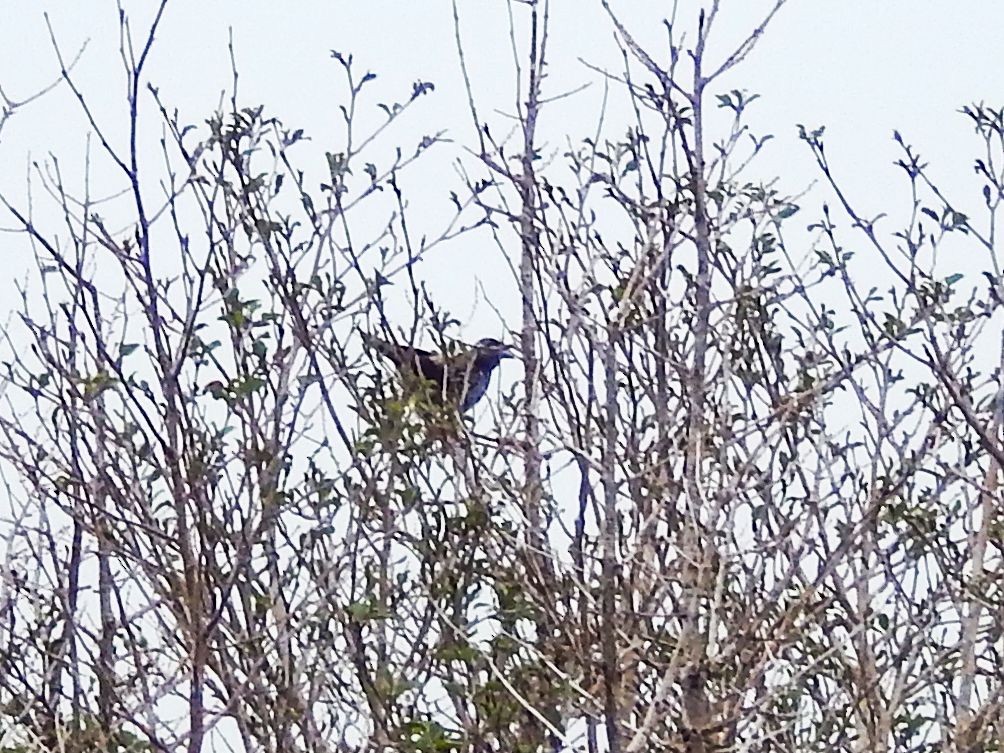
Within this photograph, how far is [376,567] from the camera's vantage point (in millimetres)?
3719

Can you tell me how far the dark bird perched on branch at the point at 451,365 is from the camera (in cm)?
367

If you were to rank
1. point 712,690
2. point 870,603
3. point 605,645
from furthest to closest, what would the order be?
point 870,603
point 712,690
point 605,645

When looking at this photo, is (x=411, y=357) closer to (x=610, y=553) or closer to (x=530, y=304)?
(x=530, y=304)

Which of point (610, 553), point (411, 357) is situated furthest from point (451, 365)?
point (610, 553)

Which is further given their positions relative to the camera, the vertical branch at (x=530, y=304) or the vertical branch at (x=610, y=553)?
the vertical branch at (x=530, y=304)

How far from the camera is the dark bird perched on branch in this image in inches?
145

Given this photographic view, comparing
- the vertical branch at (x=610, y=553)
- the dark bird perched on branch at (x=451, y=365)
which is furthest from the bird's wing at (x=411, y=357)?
the vertical branch at (x=610, y=553)

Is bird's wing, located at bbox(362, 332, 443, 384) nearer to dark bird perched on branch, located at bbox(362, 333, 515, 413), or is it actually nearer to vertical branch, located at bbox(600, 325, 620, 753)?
dark bird perched on branch, located at bbox(362, 333, 515, 413)

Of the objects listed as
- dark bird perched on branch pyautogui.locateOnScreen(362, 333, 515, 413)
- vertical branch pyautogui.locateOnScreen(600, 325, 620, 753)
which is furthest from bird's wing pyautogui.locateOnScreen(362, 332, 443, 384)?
vertical branch pyautogui.locateOnScreen(600, 325, 620, 753)

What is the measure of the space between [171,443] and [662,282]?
125 centimetres

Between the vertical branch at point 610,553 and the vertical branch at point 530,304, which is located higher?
the vertical branch at point 530,304

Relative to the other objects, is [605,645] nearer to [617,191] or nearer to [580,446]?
[580,446]

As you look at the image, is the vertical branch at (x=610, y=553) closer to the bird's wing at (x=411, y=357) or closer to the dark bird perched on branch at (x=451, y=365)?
the dark bird perched on branch at (x=451, y=365)

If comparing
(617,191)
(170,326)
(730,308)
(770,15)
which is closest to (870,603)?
(730,308)
